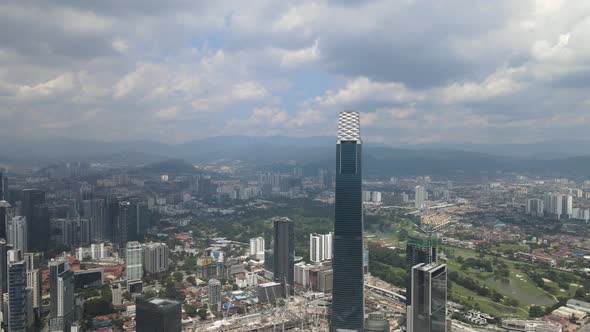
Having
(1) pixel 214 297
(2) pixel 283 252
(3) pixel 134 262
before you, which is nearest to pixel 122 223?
(3) pixel 134 262

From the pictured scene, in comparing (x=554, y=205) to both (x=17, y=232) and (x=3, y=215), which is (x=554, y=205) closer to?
(x=17, y=232)

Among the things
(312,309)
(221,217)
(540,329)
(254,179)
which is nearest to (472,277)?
(540,329)

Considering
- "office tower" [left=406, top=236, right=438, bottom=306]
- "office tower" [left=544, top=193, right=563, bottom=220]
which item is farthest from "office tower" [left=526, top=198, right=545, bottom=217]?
"office tower" [left=406, top=236, right=438, bottom=306]

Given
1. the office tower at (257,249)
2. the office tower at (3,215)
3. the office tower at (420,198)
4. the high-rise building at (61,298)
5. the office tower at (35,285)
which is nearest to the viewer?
the high-rise building at (61,298)

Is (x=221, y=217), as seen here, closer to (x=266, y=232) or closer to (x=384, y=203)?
(x=266, y=232)

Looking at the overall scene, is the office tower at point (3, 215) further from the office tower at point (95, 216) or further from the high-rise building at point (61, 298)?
the office tower at point (95, 216)

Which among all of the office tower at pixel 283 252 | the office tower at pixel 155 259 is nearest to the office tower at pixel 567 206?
the office tower at pixel 283 252
